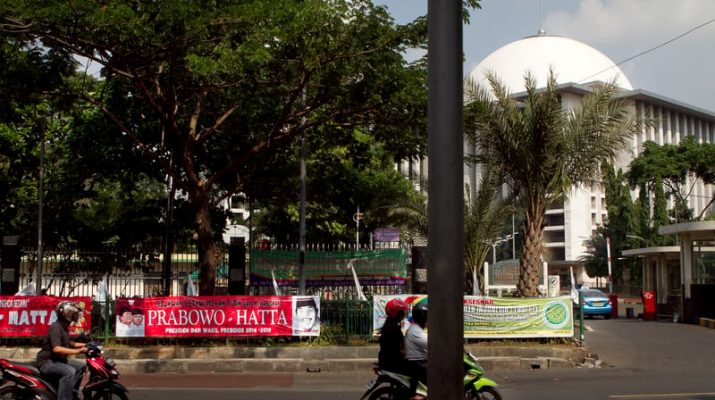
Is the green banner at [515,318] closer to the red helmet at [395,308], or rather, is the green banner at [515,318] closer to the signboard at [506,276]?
the signboard at [506,276]

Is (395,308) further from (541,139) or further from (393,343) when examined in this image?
(541,139)

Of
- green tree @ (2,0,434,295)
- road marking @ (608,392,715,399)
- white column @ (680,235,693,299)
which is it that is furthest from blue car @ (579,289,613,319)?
road marking @ (608,392,715,399)

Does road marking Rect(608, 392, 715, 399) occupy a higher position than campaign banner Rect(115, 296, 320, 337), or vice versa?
campaign banner Rect(115, 296, 320, 337)

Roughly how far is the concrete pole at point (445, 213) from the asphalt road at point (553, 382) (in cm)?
853

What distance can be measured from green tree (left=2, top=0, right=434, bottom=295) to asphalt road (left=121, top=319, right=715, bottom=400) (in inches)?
192

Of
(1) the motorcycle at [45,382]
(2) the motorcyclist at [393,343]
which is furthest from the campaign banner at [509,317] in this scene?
(1) the motorcycle at [45,382]

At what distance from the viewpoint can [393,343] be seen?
837 cm

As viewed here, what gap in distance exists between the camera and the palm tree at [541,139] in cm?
1888

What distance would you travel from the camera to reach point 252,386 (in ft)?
45.2

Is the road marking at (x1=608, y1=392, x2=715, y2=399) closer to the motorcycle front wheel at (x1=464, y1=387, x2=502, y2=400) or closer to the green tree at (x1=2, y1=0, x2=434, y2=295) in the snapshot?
the motorcycle front wheel at (x1=464, y1=387, x2=502, y2=400)

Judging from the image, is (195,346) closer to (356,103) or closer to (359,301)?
(359,301)

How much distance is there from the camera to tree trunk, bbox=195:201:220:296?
1845 centimetres

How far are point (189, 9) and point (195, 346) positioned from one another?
7043mm

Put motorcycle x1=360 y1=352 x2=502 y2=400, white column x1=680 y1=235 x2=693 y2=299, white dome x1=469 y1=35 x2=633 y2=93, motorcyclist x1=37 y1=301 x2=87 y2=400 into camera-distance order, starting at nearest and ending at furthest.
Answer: motorcycle x1=360 y1=352 x2=502 y2=400 → motorcyclist x1=37 y1=301 x2=87 y2=400 → white column x1=680 y1=235 x2=693 y2=299 → white dome x1=469 y1=35 x2=633 y2=93
